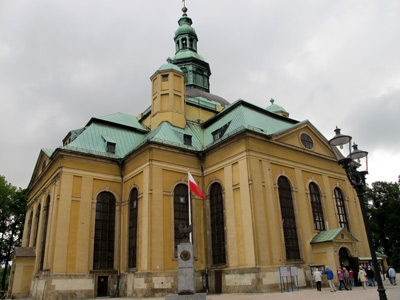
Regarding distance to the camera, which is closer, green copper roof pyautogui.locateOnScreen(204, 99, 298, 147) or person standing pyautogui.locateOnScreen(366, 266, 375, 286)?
person standing pyautogui.locateOnScreen(366, 266, 375, 286)

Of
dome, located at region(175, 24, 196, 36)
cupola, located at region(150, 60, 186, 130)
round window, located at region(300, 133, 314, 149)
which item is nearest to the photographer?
round window, located at region(300, 133, 314, 149)

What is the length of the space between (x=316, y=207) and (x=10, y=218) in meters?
35.8

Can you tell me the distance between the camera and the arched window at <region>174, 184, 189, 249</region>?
2447 cm

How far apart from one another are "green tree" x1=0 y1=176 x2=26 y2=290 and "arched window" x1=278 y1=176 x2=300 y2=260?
32.3 m

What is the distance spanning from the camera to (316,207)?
26531mm

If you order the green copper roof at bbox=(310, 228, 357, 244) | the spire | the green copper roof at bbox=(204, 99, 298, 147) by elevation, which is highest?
the spire

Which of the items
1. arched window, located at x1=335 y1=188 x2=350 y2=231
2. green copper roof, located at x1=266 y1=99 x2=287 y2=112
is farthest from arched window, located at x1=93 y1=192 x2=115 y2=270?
green copper roof, located at x1=266 y1=99 x2=287 y2=112

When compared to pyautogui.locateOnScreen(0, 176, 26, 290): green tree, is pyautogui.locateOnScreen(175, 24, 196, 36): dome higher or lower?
higher

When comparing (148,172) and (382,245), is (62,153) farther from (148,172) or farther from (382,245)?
(382,245)

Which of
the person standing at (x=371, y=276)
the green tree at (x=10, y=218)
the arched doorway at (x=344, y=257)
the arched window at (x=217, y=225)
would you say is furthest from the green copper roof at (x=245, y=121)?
the green tree at (x=10, y=218)

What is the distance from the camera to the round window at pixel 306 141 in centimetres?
2788

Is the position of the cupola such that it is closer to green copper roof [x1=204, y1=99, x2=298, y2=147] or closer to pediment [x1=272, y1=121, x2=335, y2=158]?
green copper roof [x1=204, y1=99, x2=298, y2=147]

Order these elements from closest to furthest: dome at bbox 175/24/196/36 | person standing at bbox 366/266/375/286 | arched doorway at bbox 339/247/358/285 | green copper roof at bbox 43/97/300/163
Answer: person standing at bbox 366/266/375/286
arched doorway at bbox 339/247/358/285
green copper roof at bbox 43/97/300/163
dome at bbox 175/24/196/36

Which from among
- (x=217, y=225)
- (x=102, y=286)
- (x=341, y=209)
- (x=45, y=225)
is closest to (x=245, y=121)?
(x=217, y=225)
